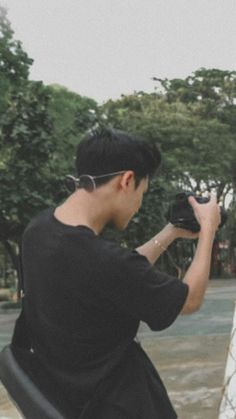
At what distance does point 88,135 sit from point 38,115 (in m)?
11.2

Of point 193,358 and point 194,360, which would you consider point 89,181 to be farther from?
point 193,358

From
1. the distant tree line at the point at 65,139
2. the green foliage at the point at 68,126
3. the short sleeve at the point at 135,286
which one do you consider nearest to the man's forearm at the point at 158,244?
the short sleeve at the point at 135,286

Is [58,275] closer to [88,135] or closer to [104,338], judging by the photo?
[104,338]

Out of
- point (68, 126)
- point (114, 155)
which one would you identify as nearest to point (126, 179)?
point (114, 155)

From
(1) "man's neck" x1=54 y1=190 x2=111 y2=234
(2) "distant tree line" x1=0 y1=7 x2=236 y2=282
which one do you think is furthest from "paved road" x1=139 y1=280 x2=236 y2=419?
(1) "man's neck" x1=54 y1=190 x2=111 y2=234

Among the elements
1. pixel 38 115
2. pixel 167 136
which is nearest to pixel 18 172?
pixel 38 115

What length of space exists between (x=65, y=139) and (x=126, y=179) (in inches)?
504

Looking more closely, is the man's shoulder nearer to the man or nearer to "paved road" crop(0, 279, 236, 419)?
the man

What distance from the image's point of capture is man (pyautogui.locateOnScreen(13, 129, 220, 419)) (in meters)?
1.19

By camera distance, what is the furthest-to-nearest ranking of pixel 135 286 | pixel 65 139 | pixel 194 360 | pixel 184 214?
pixel 65 139 < pixel 194 360 < pixel 184 214 < pixel 135 286

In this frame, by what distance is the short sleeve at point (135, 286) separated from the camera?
1.18m

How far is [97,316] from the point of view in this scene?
1205 millimetres

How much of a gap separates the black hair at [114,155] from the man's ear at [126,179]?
10 millimetres

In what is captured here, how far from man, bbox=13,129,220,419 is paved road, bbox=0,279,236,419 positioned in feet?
10.9
